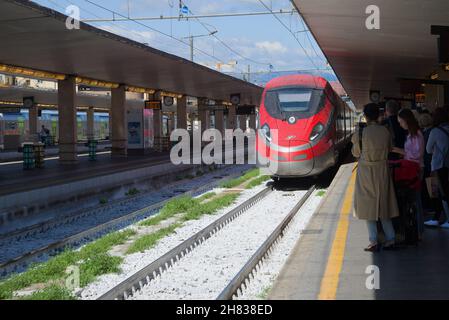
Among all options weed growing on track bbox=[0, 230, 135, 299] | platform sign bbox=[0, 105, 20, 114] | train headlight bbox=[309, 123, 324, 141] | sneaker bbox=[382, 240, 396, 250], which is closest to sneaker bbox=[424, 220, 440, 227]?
sneaker bbox=[382, 240, 396, 250]

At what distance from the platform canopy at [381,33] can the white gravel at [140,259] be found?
448cm

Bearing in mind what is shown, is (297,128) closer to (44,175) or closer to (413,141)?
(413,141)

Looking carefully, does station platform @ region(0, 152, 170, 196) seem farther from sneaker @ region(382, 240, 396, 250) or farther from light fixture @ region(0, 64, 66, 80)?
sneaker @ region(382, 240, 396, 250)

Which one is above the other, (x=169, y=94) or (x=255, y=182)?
(x=169, y=94)

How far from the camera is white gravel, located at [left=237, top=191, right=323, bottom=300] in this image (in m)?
6.30

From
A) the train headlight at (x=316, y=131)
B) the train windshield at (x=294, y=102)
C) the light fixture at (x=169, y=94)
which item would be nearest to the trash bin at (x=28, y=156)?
the train windshield at (x=294, y=102)

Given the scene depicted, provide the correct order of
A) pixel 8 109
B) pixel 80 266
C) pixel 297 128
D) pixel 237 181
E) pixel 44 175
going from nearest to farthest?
pixel 80 266
pixel 297 128
pixel 237 181
pixel 44 175
pixel 8 109

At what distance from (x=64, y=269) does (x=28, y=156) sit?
17.1 metres

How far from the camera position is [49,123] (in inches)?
2173

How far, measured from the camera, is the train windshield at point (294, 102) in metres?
15.3

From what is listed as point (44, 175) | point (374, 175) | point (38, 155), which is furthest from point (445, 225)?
point (38, 155)

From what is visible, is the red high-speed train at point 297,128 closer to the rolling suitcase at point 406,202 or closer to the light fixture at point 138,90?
the rolling suitcase at point 406,202

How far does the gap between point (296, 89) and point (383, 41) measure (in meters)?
2.48

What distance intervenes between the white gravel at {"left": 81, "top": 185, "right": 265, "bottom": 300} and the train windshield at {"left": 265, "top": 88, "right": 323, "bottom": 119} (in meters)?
3.76
